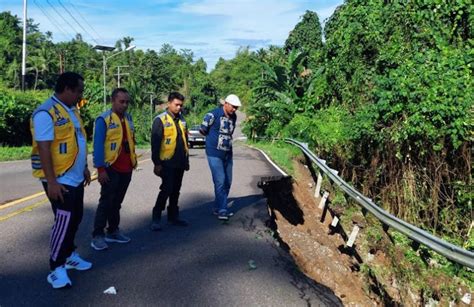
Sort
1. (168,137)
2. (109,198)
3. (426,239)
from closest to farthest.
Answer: (426,239) → (109,198) → (168,137)

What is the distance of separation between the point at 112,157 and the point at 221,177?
2179 mm

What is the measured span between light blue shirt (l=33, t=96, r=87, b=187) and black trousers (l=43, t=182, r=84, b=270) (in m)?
0.07

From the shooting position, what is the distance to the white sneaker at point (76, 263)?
5207mm

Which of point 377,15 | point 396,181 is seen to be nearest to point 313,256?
point 396,181

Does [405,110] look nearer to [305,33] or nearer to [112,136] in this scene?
[112,136]

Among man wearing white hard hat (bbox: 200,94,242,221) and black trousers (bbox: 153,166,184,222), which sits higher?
man wearing white hard hat (bbox: 200,94,242,221)

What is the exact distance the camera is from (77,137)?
15.7 ft

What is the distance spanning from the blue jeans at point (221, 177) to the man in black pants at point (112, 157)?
1.72 m

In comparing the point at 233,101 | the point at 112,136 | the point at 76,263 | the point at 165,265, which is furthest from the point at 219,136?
the point at 76,263

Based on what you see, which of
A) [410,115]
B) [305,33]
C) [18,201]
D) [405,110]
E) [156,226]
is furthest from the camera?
[305,33]

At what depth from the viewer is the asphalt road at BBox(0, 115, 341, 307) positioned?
4617 mm

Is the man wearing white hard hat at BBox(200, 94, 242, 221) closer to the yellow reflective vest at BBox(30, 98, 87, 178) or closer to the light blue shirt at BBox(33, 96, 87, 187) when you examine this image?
the light blue shirt at BBox(33, 96, 87, 187)

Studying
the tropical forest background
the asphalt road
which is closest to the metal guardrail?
the asphalt road

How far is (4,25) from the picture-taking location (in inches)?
3327
